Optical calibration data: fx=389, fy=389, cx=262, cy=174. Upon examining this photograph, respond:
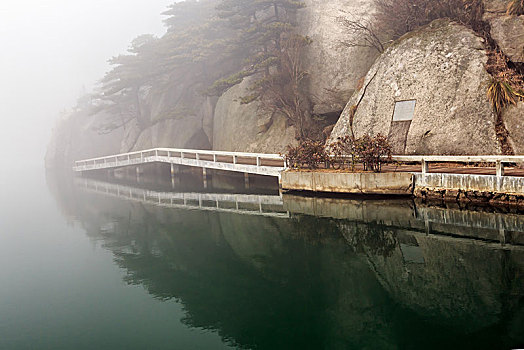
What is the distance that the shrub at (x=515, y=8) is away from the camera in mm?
16159

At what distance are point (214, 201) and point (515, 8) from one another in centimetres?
1603

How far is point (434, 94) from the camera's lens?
16.8 meters

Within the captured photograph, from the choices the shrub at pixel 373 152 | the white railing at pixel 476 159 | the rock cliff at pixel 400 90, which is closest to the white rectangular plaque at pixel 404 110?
the rock cliff at pixel 400 90

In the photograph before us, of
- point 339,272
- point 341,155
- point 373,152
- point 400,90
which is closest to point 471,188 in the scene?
point 373,152

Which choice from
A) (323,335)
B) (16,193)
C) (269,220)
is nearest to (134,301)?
(323,335)

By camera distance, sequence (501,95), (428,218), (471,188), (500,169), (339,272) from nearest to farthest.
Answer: (339,272) → (500,169) → (428,218) → (471,188) → (501,95)

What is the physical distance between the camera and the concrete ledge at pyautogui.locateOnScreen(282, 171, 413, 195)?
15.1 m

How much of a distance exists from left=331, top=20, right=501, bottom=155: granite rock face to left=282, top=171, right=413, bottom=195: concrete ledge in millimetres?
2520

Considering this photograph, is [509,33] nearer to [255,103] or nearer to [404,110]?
[404,110]

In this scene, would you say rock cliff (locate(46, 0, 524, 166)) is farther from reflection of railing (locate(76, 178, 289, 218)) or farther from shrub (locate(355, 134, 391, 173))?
reflection of railing (locate(76, 178, 289, 218))

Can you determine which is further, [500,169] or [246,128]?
[246,128]

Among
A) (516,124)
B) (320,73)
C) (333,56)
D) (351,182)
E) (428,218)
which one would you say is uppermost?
(333,56)

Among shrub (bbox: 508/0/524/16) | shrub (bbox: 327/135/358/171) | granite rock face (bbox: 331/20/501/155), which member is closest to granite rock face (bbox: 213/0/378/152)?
granite rock face (bbox: 331/20/501/155)

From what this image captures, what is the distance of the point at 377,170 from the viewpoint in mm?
15969
